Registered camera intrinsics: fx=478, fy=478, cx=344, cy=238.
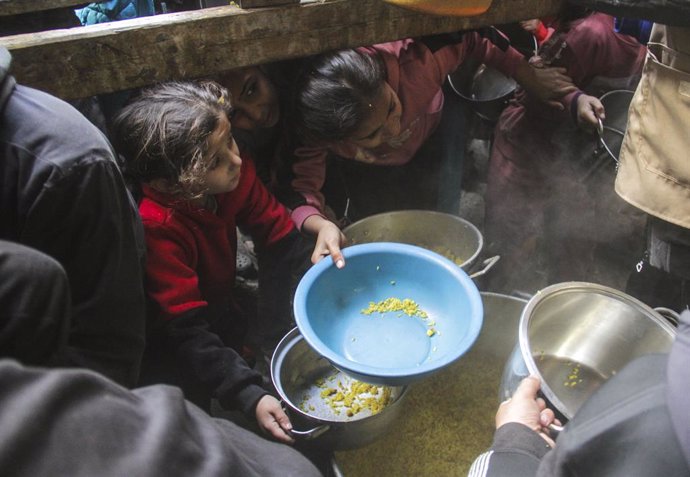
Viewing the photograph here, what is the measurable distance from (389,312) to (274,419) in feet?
1.95

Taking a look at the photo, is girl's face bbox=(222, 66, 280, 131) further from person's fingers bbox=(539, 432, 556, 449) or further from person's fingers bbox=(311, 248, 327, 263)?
person's fingers bbox=(539, 432, 556, 449)

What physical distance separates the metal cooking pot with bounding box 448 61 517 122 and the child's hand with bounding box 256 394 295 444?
2025mm

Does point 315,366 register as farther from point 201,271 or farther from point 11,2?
Result: point 11,2

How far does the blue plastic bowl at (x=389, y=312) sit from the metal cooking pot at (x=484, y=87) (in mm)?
1362

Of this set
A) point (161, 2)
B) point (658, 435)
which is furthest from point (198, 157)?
point (161, 2)

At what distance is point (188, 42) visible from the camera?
5.21 feet

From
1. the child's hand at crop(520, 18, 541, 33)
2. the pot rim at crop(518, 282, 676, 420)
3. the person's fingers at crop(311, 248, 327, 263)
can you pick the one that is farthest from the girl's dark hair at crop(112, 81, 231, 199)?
the child's hand at crop(520, 18, 541, 33)

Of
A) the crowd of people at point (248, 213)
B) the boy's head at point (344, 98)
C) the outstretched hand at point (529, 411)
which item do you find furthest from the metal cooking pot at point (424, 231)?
the outstretched hand at point (529, 411)

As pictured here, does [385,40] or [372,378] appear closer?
[372,378]

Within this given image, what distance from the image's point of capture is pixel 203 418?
67 centimetres

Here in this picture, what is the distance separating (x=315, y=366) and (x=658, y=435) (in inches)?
62.1

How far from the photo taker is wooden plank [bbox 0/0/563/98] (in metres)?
1.47

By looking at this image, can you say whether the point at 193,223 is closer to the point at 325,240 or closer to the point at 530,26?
the point at 325,240

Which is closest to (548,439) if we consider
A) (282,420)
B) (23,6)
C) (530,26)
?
(282,420)
